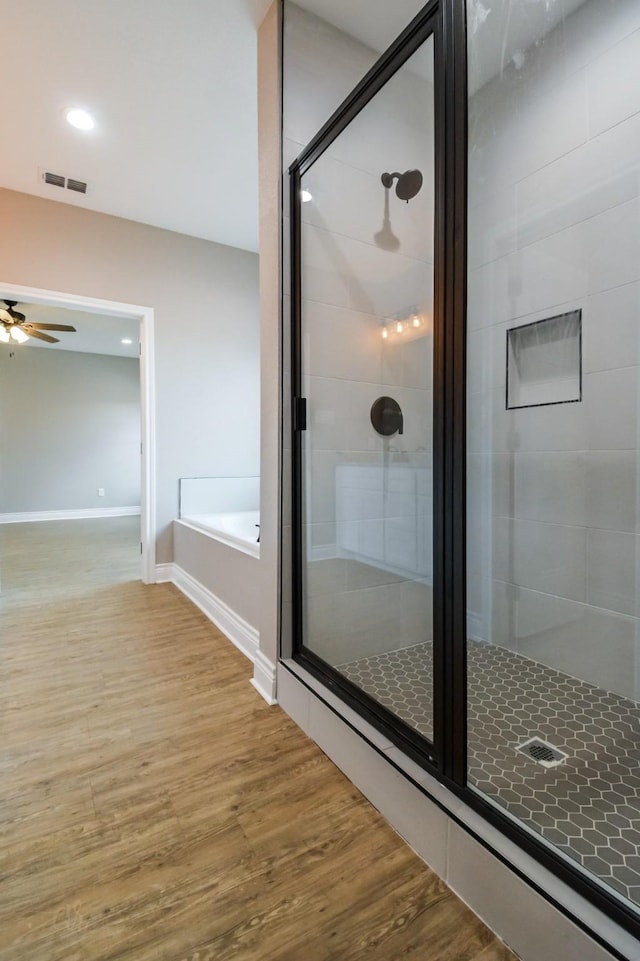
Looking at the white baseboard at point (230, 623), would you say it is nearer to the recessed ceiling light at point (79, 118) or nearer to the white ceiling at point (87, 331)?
the recessed ceiling light at point (79, 118)

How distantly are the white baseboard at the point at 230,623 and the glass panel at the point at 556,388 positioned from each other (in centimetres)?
85

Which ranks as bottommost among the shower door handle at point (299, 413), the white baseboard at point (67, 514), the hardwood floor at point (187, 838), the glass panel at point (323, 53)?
the hardwood floor at point (187, 838)

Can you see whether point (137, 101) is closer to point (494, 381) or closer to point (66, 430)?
point (494, 381)

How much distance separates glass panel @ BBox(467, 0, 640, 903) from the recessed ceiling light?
209 centimetres

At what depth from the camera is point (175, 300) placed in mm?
3402

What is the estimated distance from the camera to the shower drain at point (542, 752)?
4.00ft

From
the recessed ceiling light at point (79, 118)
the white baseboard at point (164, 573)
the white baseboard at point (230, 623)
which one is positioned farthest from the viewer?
the white baseboard at point (164, 573)

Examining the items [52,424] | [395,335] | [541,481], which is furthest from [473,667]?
[52,424]

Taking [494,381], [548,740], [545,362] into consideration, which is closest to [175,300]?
[494,381]

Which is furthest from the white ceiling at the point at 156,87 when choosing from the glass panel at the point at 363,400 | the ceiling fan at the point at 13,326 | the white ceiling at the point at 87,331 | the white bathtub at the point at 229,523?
the white bathtub at the point at 229,523

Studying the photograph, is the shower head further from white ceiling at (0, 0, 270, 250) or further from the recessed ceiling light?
the recessed ceiling light

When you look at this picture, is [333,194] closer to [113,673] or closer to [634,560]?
[634,560]

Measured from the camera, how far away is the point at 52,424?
22.0 ft

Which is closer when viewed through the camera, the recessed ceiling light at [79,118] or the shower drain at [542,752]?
the shower drain at [542,752]
